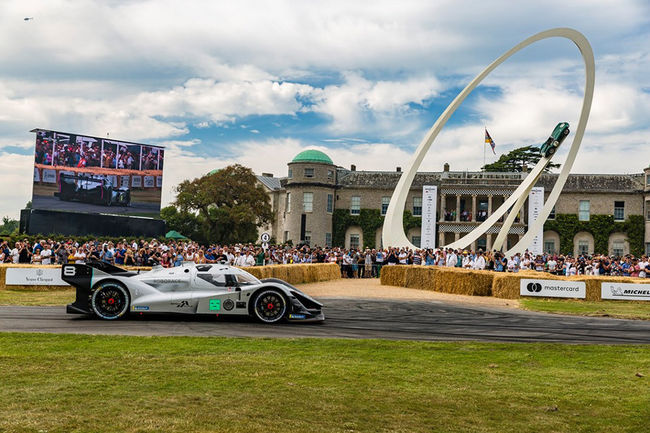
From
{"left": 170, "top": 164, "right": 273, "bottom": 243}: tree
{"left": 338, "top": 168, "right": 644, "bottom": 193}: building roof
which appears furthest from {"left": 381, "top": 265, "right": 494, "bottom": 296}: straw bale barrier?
{"left": 338, "top": 168, "right": 644, "bottom": 193}: building roof

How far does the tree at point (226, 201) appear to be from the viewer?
7356 centimetres

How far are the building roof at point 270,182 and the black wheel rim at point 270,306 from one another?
69887 millimetres

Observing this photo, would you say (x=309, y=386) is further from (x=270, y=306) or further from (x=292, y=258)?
(x=292, y=258)

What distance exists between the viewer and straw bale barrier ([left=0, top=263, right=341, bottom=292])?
24250mm

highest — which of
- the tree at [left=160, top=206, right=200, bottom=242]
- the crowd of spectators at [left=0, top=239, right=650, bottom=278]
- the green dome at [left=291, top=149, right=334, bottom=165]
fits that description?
the green dome at [left=291, top=149, right=334, bottom=165]

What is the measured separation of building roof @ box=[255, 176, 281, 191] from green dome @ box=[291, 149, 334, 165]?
26.1ft

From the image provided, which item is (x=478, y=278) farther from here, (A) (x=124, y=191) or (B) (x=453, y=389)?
(A) (x=124, y=191)

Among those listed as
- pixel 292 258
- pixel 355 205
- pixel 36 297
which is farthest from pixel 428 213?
pixel 36 297

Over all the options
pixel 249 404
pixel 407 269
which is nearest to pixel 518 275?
pixel 407 269

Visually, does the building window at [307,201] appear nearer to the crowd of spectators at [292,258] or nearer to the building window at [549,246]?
the building window at [549,246]

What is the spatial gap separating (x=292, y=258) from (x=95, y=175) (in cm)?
3202

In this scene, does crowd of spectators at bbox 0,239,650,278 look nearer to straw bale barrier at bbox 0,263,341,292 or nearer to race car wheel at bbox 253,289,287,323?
straw bale barrier at bbox 0,263,341,292

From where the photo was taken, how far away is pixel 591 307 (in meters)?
23.7

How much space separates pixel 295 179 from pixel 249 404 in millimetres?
70939
